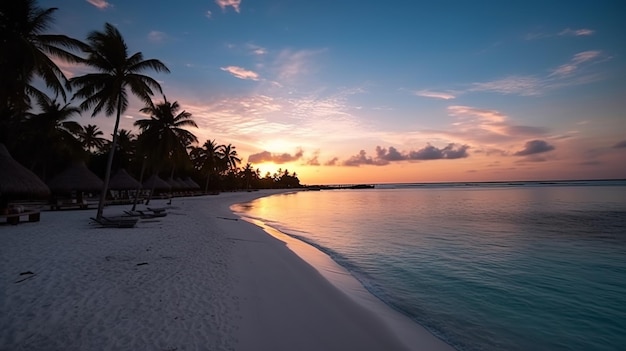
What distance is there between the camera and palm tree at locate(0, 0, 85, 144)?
1020 centimetres

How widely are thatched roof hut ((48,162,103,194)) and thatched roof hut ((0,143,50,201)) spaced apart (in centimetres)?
772

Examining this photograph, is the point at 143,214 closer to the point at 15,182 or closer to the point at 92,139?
the point at 15,182

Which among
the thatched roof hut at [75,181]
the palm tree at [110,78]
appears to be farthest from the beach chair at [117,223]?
the thatched roof hut at [75,181]

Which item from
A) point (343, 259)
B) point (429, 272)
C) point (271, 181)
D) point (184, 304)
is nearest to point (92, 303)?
point (184, 304)

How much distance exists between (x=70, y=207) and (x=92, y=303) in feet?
69.5

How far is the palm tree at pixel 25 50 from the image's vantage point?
10.2 metres

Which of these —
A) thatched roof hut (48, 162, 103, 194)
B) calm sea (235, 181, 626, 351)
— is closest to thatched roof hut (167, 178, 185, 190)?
thatched roof hut (48, 162, 103, 194)

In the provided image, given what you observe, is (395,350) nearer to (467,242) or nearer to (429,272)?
(429,272)

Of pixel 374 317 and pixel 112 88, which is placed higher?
pixel 112 88

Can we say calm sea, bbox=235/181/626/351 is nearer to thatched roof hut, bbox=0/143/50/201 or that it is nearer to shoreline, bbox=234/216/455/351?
shoreline, bbox=234/216/455/351

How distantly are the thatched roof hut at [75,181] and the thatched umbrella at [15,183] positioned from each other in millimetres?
7718

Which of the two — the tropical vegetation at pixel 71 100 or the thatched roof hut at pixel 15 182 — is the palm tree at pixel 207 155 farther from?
the thatched roof hut at pixel 15 182

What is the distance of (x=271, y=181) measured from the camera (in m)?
123

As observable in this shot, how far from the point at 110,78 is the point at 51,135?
59.2 ft
